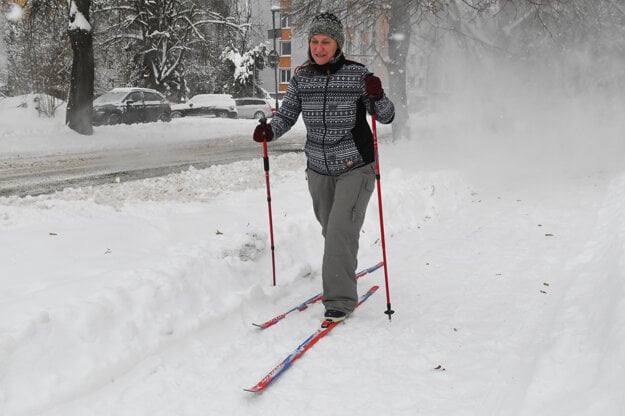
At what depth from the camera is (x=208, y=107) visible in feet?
108

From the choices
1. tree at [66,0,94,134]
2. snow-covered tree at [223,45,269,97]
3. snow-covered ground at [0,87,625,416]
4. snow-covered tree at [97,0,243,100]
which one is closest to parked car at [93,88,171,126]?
tree at [66,0,94,134]

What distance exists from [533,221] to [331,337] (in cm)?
460

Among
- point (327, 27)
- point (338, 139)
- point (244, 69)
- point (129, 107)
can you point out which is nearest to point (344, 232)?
point (338, 139)

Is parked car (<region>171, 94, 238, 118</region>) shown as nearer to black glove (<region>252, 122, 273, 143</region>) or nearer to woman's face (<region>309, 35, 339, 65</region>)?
black glove (<region>252, 122, 273, 143</region>)

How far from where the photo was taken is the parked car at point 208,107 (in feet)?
108

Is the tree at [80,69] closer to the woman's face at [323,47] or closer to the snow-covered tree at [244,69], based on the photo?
the woman's face at [323,47]

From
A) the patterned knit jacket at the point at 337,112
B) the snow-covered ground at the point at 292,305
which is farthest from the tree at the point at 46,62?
the patterned knit jacket at the point at 337,112

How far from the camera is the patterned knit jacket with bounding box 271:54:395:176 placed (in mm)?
4125

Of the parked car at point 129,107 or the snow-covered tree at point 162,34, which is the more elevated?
the snow-covered tree at point 162,34

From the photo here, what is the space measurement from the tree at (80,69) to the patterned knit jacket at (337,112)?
566 inches

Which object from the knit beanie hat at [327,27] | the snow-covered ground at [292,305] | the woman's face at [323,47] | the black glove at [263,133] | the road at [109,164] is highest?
the knit beanie hat at [327,27]

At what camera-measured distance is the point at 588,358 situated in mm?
3258

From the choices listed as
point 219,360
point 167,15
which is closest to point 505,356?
point 219,360

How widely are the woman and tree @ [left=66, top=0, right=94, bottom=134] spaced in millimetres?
14358
